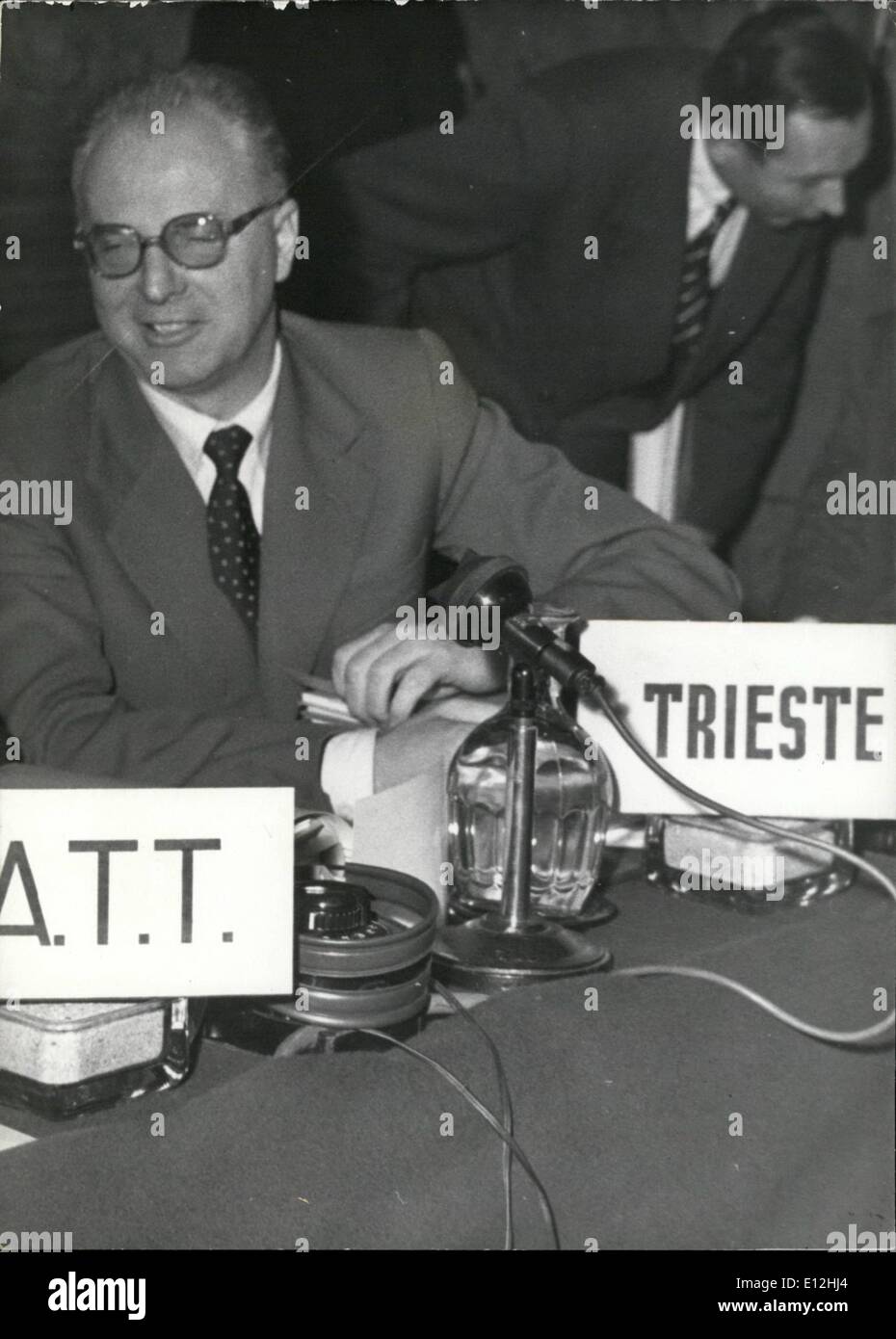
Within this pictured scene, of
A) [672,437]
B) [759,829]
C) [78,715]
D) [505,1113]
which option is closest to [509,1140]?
[505,1113]

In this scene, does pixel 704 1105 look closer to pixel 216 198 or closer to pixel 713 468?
pixel 713 468

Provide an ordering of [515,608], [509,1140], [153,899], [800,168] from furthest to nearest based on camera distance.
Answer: [800,168] < [515,608] < [153,899] < [509,1140]

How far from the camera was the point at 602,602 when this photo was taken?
966mm

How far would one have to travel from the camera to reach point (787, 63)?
3.12 feet

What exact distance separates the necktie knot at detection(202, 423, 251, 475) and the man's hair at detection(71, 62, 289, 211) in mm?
166

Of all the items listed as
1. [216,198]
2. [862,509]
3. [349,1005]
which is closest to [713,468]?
[862,509]

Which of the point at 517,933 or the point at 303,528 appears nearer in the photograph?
the point at 517,933

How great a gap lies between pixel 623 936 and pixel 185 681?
1.17 ft

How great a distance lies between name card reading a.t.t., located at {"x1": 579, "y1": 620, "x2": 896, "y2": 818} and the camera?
36.0 inches

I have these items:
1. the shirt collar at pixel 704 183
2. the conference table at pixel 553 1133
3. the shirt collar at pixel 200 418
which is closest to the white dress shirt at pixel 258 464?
the shirt collar at pixel 200 418

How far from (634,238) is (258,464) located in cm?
33

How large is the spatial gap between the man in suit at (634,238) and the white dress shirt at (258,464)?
0.11 metres

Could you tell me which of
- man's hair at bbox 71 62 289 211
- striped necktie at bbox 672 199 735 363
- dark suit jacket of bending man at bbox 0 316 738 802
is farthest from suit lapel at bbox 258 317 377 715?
striped necktie at bbox 672 199 735 363

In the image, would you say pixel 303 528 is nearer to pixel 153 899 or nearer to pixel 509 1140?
pixel 153 899
